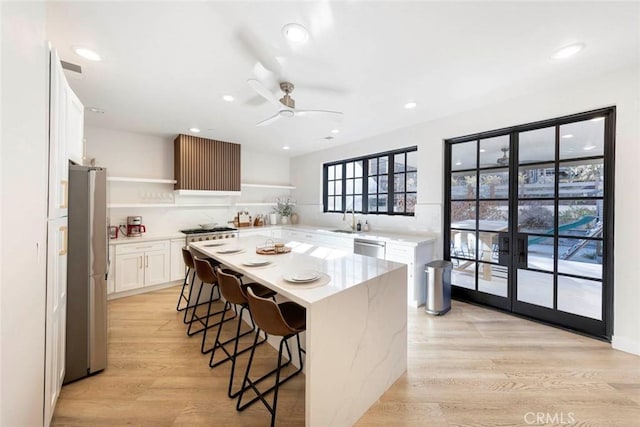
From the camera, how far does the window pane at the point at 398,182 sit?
14.2ft

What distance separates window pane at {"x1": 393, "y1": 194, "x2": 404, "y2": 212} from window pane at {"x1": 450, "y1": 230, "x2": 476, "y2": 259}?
0.92 meters

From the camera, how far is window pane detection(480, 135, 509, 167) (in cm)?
320

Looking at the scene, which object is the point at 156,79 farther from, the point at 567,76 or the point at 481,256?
the point at 481,256

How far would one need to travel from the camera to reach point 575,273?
2.71 metres

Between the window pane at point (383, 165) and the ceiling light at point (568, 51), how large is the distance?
259cm

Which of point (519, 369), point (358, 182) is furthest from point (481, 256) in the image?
point (358, 182)

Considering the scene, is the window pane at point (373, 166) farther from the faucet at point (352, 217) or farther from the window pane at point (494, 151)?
the window pane at point (494, 151)

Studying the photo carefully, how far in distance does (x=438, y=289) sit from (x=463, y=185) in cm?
145

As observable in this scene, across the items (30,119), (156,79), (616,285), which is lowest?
(616,285)

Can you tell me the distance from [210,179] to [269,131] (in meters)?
1.44

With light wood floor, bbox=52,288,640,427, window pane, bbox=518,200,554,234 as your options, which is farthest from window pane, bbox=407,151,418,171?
light wood floor, bbox=52,288,640,427

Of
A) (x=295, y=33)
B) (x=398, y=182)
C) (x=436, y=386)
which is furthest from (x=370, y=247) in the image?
(x=295, y=33)

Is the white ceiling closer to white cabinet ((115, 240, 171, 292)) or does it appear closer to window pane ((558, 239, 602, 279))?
window pane ((558, 239, 602, 279))

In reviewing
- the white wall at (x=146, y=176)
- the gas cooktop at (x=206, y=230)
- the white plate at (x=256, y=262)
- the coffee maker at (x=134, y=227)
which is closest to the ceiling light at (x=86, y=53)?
the white plate at (x=256, y=262)
